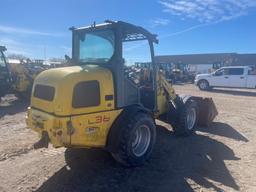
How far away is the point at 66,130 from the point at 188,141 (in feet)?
12.3

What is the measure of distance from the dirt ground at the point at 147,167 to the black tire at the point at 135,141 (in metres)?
0.19

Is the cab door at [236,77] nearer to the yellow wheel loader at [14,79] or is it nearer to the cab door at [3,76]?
the yellow wheel loader at [14,79]

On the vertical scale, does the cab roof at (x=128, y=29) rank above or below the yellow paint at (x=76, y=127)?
above

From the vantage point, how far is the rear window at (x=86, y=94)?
495 centimetres

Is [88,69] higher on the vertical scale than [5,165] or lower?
higher

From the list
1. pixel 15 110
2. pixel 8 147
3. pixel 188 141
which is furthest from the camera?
pixel 15 110

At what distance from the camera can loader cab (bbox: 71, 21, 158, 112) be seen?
5637mm

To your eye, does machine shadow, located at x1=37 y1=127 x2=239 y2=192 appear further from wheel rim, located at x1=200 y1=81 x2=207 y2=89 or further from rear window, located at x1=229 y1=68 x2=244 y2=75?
wheel rim, located at x1=200 y1=81 x2=207 y2=89

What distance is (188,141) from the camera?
24.6 feet


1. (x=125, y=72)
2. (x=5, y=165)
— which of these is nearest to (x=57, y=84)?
(x=125, y=72)

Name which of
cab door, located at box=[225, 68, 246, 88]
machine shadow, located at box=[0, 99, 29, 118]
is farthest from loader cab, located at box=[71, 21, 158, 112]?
cab door, located at box=[225, 68, 246, 88]

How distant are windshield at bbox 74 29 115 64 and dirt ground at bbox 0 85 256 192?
79.1 inches

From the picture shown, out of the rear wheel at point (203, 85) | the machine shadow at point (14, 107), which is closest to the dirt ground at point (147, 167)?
the machine shadow at point (14, 107)

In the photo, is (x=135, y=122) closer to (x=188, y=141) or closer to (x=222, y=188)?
(x=222, y=188)
